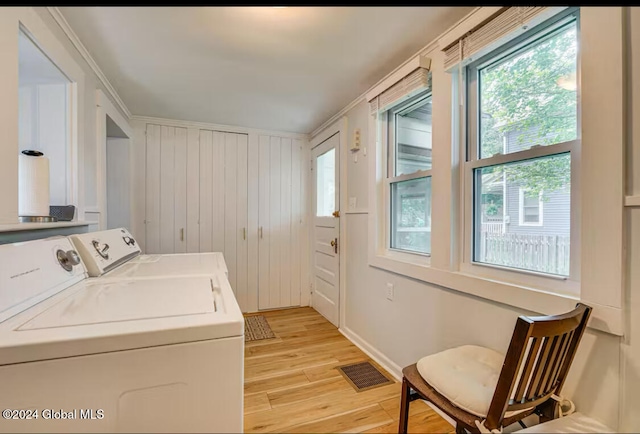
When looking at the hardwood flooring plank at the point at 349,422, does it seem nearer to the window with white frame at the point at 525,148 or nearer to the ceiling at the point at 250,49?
the window with white frame at the point at 525,148

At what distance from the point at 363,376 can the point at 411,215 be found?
1200 millimetres

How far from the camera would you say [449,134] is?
5.53ft

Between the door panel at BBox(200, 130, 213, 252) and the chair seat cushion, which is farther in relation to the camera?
the door panel at BBox(200, 130, 213, 252)

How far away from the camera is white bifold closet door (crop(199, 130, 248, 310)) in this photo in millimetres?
3344

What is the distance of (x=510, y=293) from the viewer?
4.38 ft

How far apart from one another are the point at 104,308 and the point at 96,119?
188cm

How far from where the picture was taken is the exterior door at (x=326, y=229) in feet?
10.1

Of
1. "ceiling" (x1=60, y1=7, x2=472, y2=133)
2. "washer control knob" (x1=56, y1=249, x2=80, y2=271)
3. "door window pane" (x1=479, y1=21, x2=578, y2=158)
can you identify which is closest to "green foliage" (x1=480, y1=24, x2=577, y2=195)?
"door window pane" (x1=479, y1=21, x2=578, y2=158)

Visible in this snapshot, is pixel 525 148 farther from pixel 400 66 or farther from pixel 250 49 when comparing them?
pixel 250 49

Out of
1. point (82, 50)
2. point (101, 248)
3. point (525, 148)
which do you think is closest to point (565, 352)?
point (525, 148)

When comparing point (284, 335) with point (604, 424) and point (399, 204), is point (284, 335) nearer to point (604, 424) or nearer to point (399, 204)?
point (399, 204)

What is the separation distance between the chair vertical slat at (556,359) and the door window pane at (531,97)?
2.64 feet

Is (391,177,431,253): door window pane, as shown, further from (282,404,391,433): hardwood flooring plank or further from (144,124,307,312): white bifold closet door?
(144,124,307,312): white bifold closet door

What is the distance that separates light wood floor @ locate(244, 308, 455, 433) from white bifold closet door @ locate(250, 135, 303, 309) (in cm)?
97
